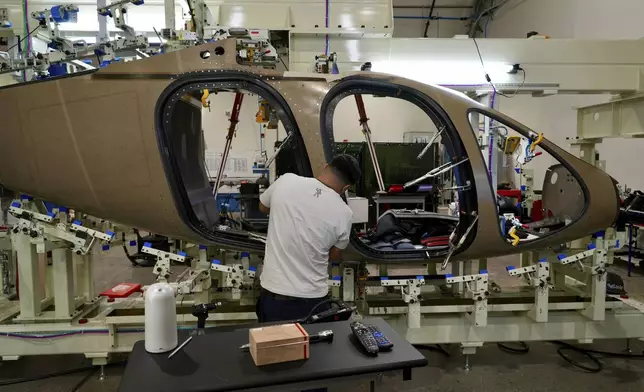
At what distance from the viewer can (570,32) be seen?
26.9 feet

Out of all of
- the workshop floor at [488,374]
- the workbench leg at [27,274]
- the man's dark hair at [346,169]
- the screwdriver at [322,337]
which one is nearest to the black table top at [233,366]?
the screwdriver at [322,337]

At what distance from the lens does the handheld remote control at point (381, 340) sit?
1745 mm

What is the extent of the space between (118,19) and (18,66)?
99 centimetres

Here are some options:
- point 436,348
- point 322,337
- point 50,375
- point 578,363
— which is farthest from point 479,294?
point 50,375

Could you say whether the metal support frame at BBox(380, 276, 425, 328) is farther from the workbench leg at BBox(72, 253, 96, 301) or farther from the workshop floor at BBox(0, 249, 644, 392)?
the workbench leg at BBox(72, 253, 96, 301)

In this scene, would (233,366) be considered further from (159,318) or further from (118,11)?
(118,11)

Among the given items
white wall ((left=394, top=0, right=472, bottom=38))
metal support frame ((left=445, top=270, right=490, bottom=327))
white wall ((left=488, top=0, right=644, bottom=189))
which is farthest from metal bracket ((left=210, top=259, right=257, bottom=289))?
white wall ((left=394, top=0, right=472, bottom=38))

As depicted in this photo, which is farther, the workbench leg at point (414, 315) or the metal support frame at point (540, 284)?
the metal support frame at point (540, 284)

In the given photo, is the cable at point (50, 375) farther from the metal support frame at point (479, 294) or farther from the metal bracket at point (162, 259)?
the metal support frame at point (479, 294)

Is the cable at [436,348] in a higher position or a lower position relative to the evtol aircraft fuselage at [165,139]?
lower

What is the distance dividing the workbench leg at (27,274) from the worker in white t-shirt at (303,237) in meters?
1.95

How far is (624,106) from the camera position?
15.0 feet

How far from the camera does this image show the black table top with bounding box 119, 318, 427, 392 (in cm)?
149

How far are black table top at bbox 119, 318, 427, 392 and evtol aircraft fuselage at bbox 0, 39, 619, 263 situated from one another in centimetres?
139
